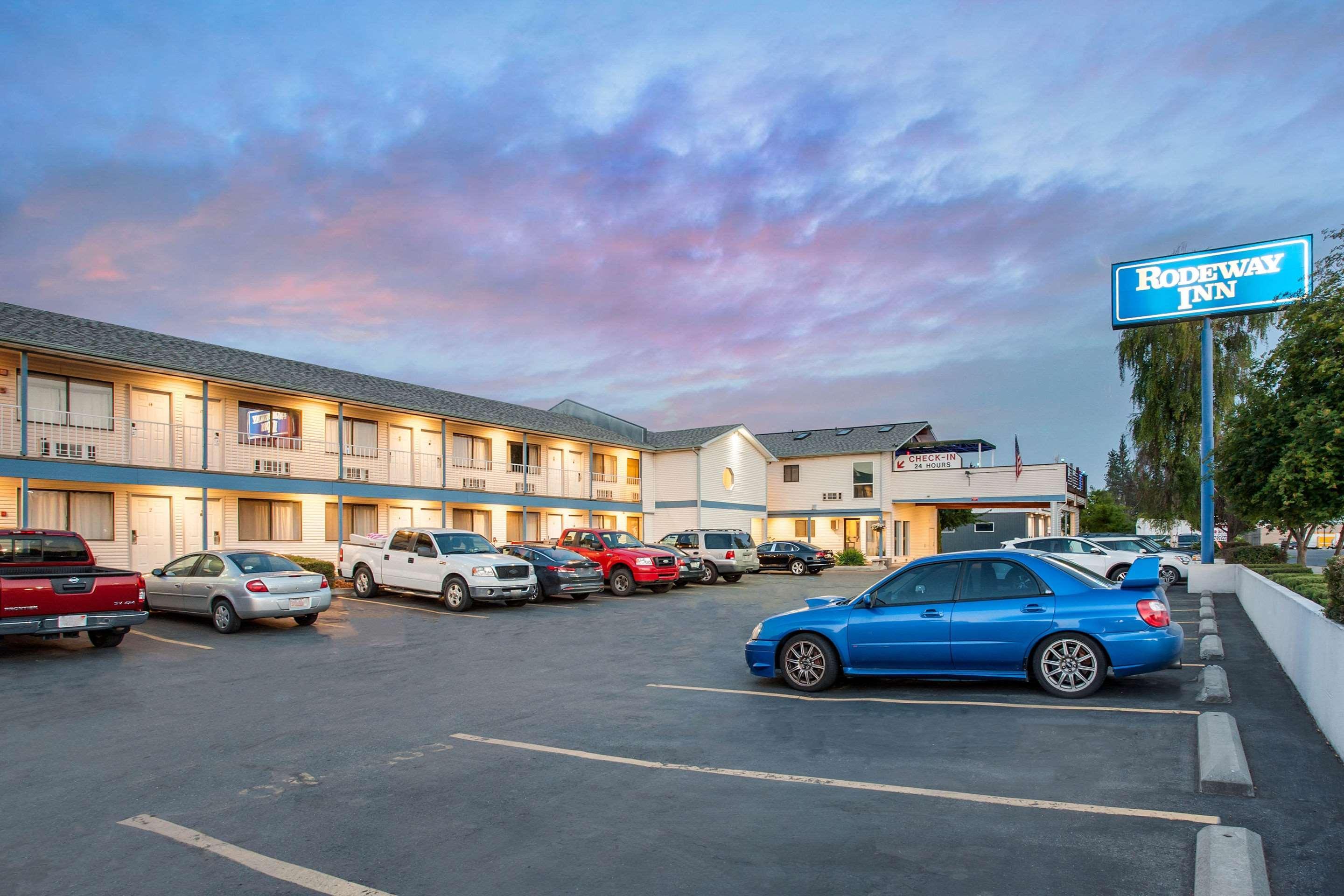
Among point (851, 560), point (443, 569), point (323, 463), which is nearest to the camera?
point (443, 569)

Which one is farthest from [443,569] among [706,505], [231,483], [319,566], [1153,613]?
[706,505]

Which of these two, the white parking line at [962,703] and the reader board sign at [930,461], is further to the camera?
the reader board sign at [930,461]

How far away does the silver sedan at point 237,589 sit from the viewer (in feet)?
49.3

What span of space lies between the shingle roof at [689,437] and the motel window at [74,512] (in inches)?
957

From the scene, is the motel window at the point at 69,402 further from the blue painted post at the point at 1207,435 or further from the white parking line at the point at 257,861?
the blue painted post at the point at 1207,435

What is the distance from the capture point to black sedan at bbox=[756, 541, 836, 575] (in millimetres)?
32812

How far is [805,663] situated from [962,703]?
1.71 meters

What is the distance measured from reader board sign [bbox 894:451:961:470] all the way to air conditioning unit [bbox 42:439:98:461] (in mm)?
34376

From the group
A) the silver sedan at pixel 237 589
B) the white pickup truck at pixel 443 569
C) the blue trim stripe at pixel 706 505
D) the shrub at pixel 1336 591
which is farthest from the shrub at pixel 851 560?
the shrub at pixel 1336 591

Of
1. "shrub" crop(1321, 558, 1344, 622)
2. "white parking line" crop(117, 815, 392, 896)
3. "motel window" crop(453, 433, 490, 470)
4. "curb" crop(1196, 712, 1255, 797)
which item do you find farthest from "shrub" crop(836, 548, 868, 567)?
"white parking line" crop(117, 815, 392, 896)

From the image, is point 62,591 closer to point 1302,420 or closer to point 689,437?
point 1302,420

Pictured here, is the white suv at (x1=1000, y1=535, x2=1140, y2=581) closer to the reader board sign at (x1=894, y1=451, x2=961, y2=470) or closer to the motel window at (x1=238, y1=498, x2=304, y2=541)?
the reader board sign at (x1=894, y1=451, x2=961, y2=470)

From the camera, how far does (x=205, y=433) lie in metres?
22.6

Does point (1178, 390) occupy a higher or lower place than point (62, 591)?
higher
